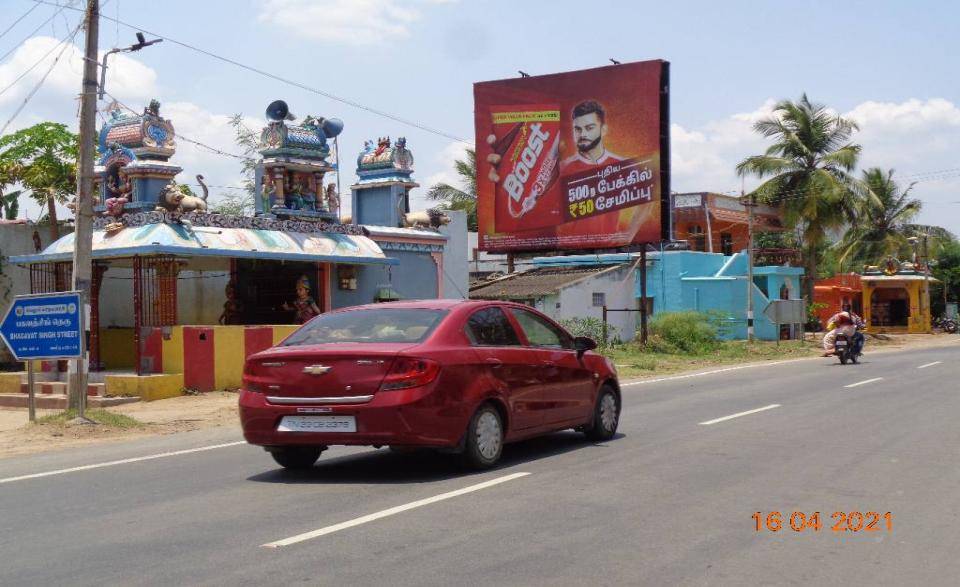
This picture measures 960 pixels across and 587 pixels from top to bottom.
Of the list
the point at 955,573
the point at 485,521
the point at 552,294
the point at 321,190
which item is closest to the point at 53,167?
the point at 321,190

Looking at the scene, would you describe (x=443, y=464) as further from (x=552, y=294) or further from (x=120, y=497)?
(x=552, y=294)

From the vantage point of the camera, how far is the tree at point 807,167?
4475cm

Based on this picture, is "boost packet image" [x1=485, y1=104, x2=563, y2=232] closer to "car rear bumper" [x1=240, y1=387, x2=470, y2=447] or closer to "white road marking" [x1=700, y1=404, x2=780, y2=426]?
"white road marking" [x1=700, y1=404, x2=780, y2=426]

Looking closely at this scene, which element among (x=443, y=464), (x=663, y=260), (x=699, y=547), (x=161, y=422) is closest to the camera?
(x=699, y=547)

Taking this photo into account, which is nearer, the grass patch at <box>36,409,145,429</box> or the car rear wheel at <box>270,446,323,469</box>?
the car rear wheel at <box>270,446,323,469</box>

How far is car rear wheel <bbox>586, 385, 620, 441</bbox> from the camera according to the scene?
10727 mm

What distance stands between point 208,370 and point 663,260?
87.2ft

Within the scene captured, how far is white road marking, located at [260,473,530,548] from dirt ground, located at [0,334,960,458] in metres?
6.40

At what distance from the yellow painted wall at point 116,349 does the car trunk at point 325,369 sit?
1539cm

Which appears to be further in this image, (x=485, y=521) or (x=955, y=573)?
(x=485, y=521)

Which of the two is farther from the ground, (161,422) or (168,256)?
(168,256)

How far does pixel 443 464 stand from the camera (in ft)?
30.2

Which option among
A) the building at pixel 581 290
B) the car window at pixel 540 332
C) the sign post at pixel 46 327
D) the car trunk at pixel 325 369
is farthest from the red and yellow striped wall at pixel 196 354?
the building at pixel 581 290

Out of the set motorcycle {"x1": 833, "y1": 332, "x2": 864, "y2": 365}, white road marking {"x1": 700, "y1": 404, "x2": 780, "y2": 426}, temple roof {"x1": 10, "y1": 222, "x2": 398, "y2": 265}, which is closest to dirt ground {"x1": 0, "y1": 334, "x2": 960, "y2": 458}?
temple roof {"x1": 10, "y1": 222, "x2": 398, "y2": 265}
